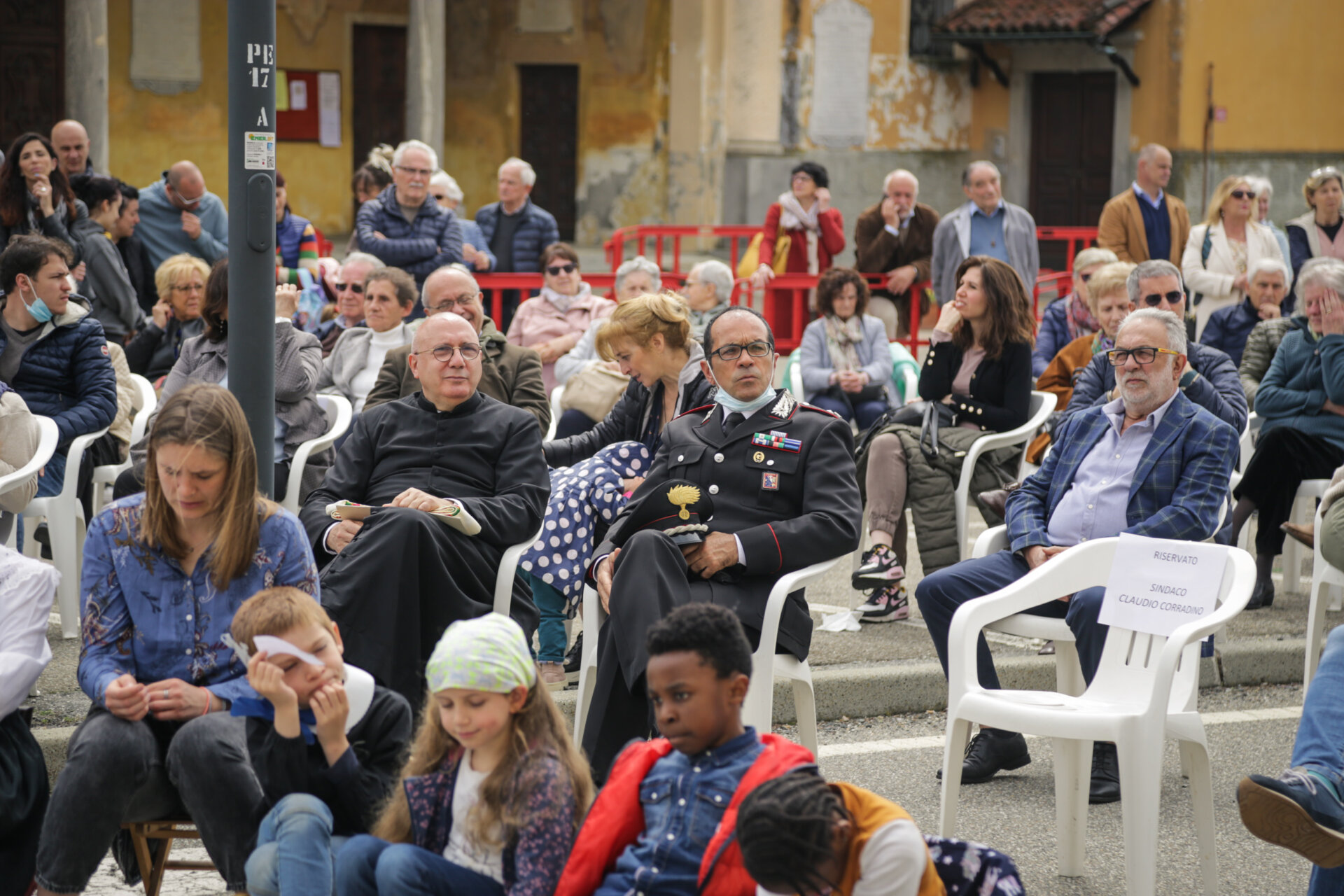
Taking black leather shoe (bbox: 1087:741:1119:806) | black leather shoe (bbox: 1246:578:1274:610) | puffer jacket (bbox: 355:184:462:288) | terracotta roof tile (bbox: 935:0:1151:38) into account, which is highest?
terracotta roof tile (bbox: 935:0:1151:38)

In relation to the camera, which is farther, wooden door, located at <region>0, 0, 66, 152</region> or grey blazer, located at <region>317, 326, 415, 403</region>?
wooden door, located at <region>0, 0, 66, 152</region>

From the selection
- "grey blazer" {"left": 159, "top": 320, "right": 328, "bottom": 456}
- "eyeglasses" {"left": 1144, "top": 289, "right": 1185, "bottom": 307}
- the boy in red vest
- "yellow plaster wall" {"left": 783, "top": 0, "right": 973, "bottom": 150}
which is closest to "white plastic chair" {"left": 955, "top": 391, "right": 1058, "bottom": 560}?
"eyeglasses" {"left": 1144, "top": 289, "right": 1185, "bottom": 307}

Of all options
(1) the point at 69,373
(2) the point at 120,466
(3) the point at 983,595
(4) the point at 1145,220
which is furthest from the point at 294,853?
(4) the point at 1145,220

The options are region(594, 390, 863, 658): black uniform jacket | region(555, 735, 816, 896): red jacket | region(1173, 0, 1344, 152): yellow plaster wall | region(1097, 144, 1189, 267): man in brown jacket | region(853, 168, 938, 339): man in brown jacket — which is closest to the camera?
region(555, 735, 816, 896): red jacket

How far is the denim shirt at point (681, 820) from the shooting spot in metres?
2.98

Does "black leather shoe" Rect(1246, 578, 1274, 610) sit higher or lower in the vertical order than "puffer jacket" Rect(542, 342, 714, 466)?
A: lower

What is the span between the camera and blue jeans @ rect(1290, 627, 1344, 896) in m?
3.43

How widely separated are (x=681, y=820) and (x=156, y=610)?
137 cm

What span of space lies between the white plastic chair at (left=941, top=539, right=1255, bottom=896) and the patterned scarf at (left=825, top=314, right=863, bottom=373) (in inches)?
136

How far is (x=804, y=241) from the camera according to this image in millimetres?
11734

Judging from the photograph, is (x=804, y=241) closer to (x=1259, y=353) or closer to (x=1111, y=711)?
(x=1259, y=353)

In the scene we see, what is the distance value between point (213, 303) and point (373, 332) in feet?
3.40

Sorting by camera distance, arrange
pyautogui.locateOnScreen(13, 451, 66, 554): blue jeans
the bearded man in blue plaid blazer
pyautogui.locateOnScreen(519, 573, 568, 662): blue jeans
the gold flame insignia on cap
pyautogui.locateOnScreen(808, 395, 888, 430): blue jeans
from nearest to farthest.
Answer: the gold flame insignia on cap, the bearded man in blue plaid blazer, pyautogui.locateOnScreen(519, 573, 568, 662): blue jeans, pyautogui.locateOnScreen(13, 451, 66, 554): blue jeans, pyautogui.locateOnScreen(808, 395, 888, 430): blue jeans

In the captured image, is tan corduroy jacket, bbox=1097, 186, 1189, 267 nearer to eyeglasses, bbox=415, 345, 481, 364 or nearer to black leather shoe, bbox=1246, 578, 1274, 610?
black leather shoe, bbox=1246, 578, 1274, 610
